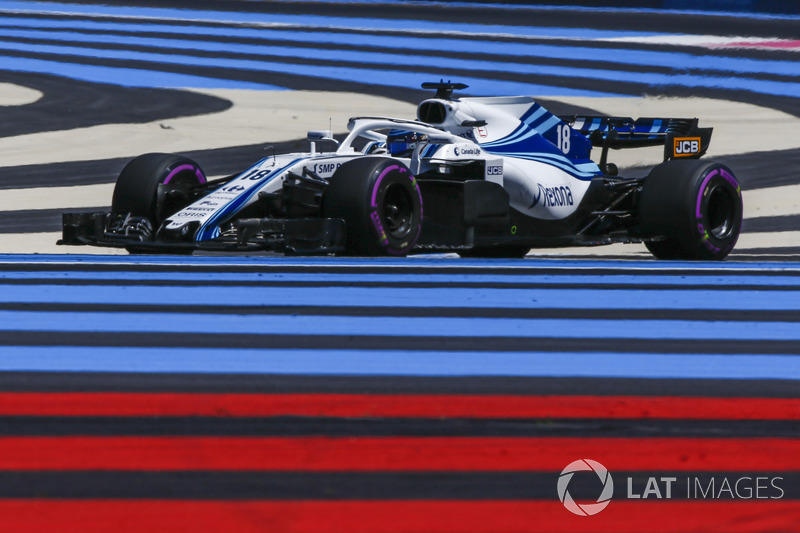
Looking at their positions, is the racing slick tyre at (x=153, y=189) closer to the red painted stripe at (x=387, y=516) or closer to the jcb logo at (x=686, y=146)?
the jcb logo at (x=686, y=146)

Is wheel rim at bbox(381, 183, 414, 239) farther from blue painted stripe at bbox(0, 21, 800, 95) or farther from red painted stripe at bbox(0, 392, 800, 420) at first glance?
blue painted stripe at bbox(0, 21, 800, 95)

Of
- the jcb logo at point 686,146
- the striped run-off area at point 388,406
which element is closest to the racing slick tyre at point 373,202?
A: the striped run-off area at point 388,406

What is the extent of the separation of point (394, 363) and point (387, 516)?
1.55 m

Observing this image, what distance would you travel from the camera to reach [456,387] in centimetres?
421

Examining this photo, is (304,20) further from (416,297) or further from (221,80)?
(416,297)

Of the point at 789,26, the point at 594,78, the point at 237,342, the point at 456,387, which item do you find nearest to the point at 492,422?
the point at 456,387

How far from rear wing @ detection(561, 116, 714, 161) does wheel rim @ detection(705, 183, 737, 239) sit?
78cm

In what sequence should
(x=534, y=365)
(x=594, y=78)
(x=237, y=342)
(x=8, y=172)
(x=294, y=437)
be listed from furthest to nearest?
(x=594, y=78), (x=8, y=172), (x=237, y=342), (x=534, y=365), (x=294, y=437)

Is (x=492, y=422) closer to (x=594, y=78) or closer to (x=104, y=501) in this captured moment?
(x=104, y=501)

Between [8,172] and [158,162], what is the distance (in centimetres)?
363

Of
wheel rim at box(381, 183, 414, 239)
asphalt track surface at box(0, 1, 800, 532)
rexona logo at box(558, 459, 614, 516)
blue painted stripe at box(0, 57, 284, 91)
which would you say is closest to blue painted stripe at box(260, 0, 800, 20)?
blue painted stripe at box(0, 57, 284, 91)

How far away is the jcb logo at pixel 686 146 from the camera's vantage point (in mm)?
9352

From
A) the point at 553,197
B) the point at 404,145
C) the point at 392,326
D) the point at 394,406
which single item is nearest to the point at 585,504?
the point at 394,406

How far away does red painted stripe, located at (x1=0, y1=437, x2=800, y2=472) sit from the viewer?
3.39 meters
